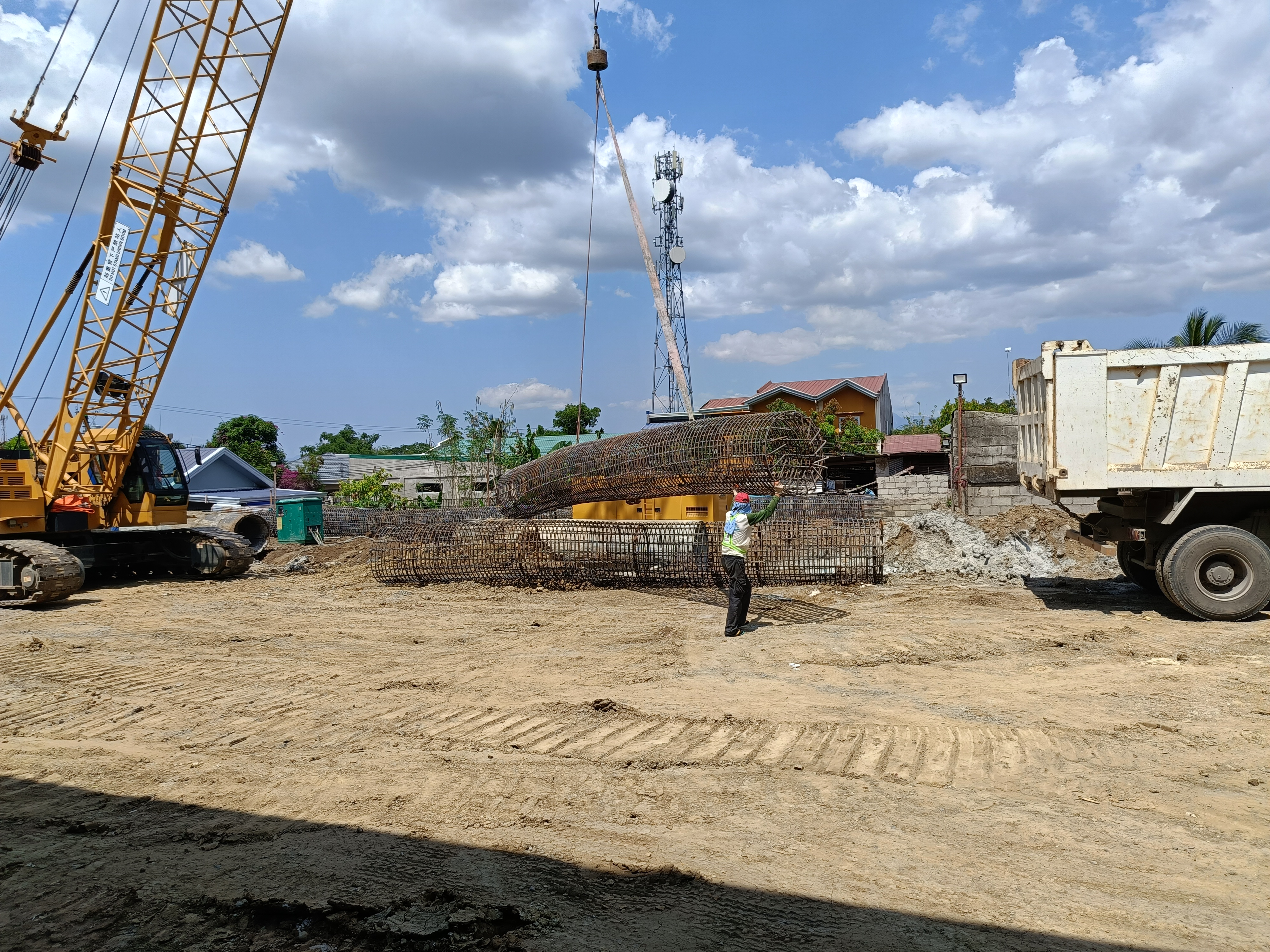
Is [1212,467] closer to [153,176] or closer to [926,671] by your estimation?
[926,671]

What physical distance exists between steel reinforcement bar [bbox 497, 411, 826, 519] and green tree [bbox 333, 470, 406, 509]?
15320 mm

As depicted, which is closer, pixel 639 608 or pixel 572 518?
pixel 639 608

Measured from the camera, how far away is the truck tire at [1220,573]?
845cm

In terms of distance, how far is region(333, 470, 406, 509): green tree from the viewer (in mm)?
26828

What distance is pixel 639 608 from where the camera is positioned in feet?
34.7

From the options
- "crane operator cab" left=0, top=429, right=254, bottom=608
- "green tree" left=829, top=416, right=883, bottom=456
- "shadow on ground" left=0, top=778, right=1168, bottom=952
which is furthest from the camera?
"green tree" left=829, top=416, right=883, bottom=456

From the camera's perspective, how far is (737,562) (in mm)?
8945

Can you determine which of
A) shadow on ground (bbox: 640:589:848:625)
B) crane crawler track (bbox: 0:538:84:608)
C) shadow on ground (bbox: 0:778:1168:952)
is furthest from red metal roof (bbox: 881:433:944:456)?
shadow on ground (bbox: 0:778:1168:952)

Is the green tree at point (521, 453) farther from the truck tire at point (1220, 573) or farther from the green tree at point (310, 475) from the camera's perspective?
the truck tire at point (1220, 573)

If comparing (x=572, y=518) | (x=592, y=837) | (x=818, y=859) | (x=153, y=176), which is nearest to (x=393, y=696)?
(x=592, y=837)

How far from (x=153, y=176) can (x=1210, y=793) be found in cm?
1625

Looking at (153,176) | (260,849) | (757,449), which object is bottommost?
(260,849)

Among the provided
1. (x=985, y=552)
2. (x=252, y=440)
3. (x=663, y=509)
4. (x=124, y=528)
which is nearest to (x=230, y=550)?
(x=124, y=528)

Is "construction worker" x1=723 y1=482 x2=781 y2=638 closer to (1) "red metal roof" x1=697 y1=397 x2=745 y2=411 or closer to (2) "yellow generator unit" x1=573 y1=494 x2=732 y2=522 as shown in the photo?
(2) "yellow generator unit" x1=573 y1=494 x2=732 y2=522
